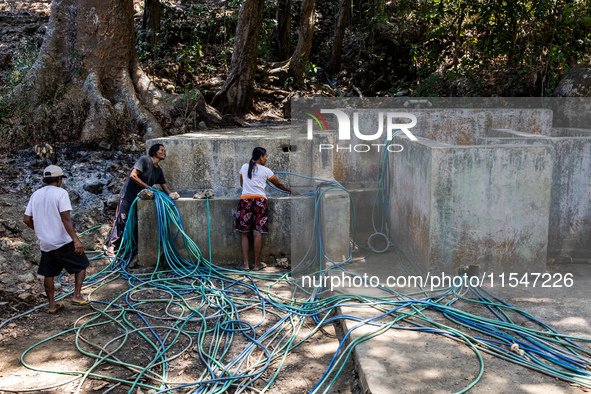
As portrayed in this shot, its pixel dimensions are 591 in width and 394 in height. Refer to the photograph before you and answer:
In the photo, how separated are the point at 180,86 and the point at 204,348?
31.6 feet

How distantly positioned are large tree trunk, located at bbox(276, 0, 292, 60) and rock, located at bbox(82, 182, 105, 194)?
9.38 metres

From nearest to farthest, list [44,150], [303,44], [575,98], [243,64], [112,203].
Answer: [112,203] < [44,150] < [575,98] < [243,64] < [303,44]

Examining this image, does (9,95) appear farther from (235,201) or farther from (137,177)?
(235,201)

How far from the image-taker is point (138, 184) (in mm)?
6051

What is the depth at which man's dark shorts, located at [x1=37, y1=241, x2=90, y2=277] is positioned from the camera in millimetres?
4582

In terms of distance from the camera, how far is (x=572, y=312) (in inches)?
163

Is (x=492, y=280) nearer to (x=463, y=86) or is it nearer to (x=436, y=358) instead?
(x=436, y=358)

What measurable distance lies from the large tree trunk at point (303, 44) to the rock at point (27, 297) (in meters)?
10.6

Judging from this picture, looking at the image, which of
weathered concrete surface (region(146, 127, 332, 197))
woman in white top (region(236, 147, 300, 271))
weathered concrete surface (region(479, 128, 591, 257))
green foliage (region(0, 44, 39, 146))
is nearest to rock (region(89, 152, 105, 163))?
green foliage (region(0, 44, 39, 146))

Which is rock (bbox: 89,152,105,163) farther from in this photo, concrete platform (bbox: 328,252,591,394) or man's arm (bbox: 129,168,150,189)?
concrete platform (bbox: 328,252,591,394)

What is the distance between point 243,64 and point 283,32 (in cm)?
465

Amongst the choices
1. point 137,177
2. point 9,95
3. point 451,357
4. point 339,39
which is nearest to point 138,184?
point 137,177

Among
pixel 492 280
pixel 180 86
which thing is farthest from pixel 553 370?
pixel 180 86

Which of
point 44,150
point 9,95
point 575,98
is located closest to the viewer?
point 44,150
